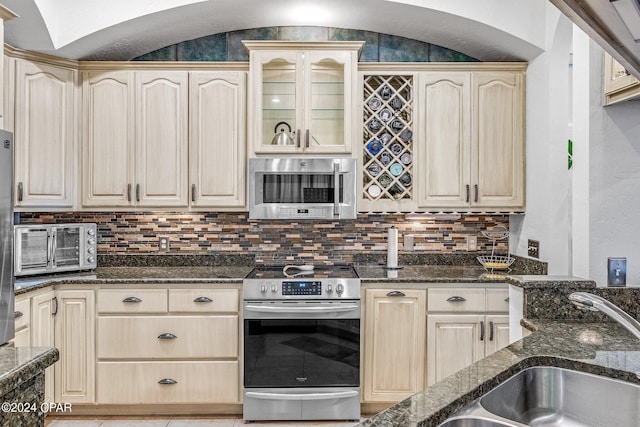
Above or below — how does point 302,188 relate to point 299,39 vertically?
below

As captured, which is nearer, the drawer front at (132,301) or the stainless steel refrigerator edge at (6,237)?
the stainless steel refrigerator edge at (6,237)

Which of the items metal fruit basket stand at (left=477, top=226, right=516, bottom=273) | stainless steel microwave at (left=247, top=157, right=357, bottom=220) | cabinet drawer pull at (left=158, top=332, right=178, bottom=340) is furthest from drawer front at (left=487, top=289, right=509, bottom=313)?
cabinet drawer pull at (left=158, top=332, right=178, bottom=340)

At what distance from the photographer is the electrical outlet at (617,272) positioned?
1932 mm

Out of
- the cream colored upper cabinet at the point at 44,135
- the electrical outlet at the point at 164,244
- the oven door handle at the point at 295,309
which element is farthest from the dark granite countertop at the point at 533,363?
the cream colored upper cabinet at the point at 44,135

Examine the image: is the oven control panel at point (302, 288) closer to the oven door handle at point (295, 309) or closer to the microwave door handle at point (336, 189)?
the oven door handle at point (295, 309)

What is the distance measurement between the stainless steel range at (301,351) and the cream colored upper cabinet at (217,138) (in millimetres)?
747

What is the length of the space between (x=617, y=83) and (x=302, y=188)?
1.95m

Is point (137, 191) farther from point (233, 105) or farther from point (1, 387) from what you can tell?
point (1, 387)

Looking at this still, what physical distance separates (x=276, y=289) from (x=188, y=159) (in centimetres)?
111

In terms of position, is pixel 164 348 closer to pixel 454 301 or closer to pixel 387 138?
pixel 454 301

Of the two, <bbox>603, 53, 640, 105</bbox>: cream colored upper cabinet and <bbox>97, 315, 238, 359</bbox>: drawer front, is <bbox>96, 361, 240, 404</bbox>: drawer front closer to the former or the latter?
<bbox>97, 315, 238, 359</bbox>: drawer front

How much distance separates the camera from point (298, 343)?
9.78 ft

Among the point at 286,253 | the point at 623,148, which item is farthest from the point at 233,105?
the point at 623,148

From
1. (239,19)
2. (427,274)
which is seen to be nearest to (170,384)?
(427,274)
